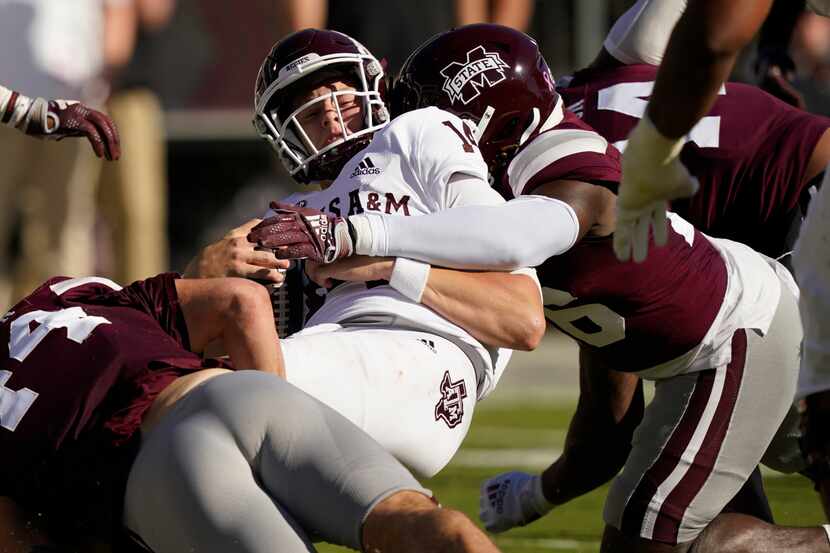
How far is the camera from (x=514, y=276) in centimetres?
334

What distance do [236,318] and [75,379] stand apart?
345 mm

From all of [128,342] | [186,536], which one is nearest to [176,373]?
[128,342]

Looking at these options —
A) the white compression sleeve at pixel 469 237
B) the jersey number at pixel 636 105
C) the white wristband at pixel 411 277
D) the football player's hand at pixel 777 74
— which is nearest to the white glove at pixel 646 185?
the white compression sleeve at pixel 469 237

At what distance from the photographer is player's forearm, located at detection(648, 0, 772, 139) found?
8.12 feet

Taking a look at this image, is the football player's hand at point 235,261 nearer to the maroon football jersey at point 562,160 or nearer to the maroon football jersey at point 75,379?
the maroon football jersey at point 75,379

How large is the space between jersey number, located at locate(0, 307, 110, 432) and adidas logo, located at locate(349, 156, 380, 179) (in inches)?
32.0

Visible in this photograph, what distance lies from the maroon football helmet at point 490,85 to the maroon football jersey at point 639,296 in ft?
1.19

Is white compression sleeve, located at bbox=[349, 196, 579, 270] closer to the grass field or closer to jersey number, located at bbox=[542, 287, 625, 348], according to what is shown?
jersey number, located at bbox=[542, 287, 625, 348]

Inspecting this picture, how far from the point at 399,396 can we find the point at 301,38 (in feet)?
3.63

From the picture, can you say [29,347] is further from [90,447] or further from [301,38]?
[301,38]

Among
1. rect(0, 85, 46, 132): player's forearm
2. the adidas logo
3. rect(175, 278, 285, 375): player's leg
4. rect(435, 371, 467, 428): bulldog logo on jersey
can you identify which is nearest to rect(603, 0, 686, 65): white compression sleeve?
the adidas logo

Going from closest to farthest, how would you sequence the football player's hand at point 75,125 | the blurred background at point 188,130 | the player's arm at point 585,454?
the football player's hand at point 75,125 < the player's arm at point 585,454 < the blurred background at point 188,130

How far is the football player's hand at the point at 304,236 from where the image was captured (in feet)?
10.5

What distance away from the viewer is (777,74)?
5.12 metres
